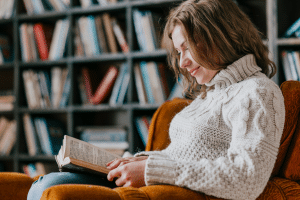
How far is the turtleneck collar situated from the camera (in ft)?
3.07

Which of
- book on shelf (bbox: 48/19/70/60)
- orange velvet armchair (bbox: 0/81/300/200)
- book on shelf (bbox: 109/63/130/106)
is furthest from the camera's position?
book on shelf (bbox: 48/19/70/60)

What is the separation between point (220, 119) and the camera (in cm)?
89

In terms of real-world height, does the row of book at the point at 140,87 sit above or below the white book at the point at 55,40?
below

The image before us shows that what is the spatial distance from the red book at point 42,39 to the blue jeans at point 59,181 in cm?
145

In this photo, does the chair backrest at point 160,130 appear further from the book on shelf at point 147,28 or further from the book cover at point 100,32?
the book cover at point 100,32

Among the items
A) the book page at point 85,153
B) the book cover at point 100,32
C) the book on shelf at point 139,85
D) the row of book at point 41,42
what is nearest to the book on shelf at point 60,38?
the row of book at point 41,42

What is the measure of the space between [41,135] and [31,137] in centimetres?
9

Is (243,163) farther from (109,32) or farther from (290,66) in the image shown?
(109,32)

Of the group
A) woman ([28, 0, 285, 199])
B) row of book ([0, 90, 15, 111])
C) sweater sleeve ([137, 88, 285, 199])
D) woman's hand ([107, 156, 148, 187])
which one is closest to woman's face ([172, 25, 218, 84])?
woman ([28, 0, 285, 199])

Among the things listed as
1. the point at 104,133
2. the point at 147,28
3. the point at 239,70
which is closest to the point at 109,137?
the point at 104,133

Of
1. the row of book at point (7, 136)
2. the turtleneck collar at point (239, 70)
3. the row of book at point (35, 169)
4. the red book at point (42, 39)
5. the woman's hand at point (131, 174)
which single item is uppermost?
the red book at point (42, 39)

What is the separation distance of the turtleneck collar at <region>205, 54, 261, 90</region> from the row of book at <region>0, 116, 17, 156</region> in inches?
69.8

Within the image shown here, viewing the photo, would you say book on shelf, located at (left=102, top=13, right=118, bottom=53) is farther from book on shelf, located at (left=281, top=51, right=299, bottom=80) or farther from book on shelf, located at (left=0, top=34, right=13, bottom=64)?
book on shelf, located at (left=281, top=51, right=299, bottom=80)

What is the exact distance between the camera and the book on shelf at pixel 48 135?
210 centimetres
